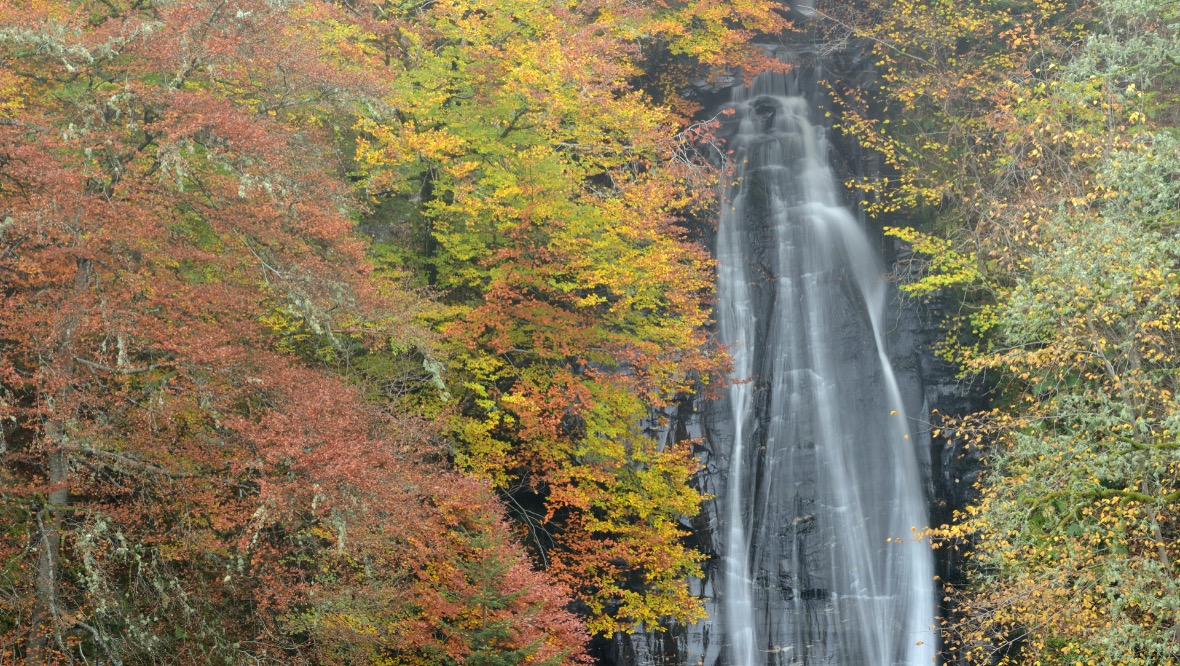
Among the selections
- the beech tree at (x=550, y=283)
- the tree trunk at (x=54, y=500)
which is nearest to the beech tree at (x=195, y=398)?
the tree trunk at (x=54, y=500)

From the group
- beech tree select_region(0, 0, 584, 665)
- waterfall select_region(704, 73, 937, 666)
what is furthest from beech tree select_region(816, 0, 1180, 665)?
beech tree select_region(0, 0, 584, 665)

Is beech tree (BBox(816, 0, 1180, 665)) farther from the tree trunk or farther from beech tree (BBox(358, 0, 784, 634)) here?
the tree trunk

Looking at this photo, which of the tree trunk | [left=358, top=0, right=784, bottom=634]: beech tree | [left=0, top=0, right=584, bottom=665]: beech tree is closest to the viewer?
the tree trunk

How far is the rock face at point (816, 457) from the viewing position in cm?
1959

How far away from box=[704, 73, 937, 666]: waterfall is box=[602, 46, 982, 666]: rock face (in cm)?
3

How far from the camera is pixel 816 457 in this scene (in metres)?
21.2

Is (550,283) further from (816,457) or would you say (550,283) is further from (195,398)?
(195,398)

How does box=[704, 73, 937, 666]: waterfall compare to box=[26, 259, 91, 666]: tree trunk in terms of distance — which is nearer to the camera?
box=[26, 259, 91, 666]: tree trunk

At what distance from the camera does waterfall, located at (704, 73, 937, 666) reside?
19547 mm

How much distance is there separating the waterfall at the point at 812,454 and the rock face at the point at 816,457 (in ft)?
0.09

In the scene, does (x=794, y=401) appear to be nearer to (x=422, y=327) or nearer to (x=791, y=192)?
(x=791, y=192)

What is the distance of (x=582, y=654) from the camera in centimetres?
1567

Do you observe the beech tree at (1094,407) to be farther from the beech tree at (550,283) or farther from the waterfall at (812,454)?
the beech tree at (550,283)

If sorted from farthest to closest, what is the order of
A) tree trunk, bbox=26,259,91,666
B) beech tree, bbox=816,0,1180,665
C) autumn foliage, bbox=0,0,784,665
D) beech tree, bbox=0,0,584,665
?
beech tree, bbox=816,0,1180,665, autumn foliage, bbox=0,0,784,665, beech tree, bbox=0,0,584,665, tree trunk, bbox=26,259,91,666
